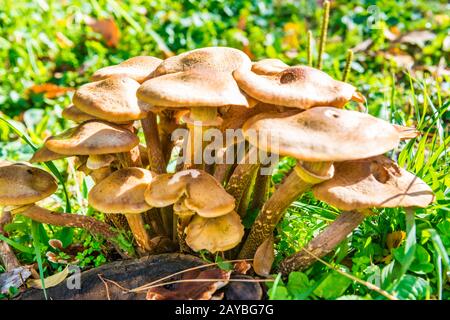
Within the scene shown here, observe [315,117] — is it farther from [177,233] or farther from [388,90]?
[388,90]

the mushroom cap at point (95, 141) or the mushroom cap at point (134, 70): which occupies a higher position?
the mushroom cap at point (134, 70)

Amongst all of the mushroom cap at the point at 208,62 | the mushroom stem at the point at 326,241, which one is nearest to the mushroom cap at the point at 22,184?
the mushroom cap at the point at 208,62

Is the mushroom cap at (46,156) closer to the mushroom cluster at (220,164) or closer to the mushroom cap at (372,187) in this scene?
the mushroom cluster at (220,164)

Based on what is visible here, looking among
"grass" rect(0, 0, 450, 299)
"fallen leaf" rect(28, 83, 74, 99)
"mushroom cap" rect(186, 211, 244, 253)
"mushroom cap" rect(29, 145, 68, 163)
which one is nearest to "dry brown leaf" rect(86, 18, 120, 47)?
"grass" rect(0, 0, 450, 299)

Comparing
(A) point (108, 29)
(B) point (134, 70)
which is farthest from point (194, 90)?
(A) point (108, 29)
